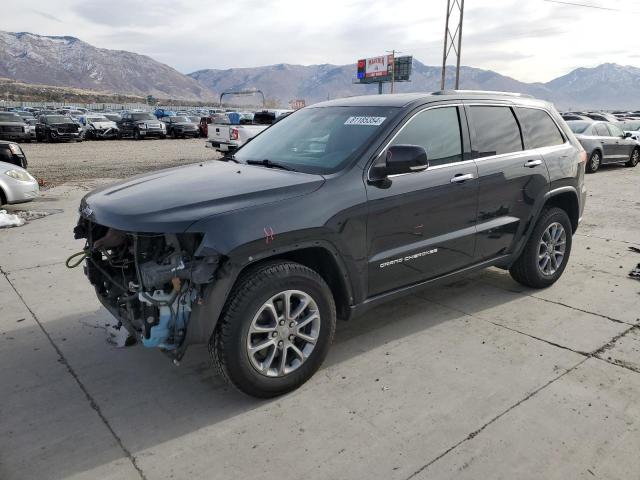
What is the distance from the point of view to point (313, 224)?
10.3 ft

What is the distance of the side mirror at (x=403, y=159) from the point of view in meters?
3.35

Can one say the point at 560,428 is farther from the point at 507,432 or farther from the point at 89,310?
the point at 89,310

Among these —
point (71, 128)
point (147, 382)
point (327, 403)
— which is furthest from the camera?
point (71, 128)

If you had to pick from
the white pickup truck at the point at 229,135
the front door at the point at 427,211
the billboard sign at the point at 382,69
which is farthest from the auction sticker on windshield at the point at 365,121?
the billboard sign at the point at 382,69

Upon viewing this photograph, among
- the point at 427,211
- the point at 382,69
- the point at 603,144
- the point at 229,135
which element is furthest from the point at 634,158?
the point at 382,69

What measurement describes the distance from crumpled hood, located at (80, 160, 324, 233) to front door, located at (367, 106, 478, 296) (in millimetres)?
599

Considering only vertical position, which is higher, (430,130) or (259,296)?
(430,130)

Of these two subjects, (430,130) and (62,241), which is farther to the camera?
(62,241)

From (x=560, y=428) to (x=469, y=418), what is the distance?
19.5 inches

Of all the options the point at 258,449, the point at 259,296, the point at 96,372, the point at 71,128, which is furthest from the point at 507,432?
the point at 71,128

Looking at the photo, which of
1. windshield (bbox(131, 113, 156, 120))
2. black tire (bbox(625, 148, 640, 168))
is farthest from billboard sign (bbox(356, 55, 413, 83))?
black tire (bbox(625, 148, 640, 168))

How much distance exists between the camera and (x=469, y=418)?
9.86 ft

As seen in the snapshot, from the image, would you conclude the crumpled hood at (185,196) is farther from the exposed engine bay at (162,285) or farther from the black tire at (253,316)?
the black tire at (253,316)

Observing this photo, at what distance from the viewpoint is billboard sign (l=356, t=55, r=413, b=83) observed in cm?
7612
